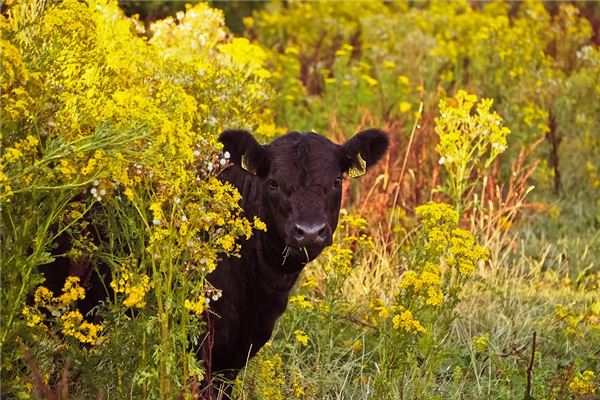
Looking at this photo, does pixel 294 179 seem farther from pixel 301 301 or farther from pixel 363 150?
pixel 301 301

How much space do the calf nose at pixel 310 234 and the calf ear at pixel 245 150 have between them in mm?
623

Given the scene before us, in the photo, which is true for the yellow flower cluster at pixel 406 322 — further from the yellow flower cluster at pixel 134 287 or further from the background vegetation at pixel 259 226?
the yellow flower cluster at pixel 134 287

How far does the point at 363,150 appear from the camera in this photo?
5887 mm

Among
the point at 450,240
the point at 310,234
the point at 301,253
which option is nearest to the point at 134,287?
the point at 310,234

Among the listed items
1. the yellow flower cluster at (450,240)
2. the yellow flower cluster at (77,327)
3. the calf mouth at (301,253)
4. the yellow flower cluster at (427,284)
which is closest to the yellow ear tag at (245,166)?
the calf mouth at (301,253)

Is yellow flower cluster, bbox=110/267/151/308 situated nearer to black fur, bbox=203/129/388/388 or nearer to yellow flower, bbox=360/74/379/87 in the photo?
black fur, bbox=203/129/388/388

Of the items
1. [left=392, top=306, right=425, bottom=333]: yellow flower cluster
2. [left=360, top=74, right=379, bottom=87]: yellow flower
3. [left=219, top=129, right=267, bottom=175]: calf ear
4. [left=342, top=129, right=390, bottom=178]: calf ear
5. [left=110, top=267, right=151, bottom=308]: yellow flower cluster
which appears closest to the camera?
[left=110, top=267, right=151, bottom=308]: yellow flower cluster

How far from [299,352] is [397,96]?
18.0 feet

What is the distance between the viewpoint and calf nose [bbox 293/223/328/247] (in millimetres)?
5008

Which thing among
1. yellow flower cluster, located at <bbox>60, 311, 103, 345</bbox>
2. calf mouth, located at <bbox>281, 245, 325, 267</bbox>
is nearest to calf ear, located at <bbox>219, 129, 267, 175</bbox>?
calf mouth, located at <bbox>281, 245, 325, 267</bbox>

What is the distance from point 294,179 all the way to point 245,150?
→ 1.12ft

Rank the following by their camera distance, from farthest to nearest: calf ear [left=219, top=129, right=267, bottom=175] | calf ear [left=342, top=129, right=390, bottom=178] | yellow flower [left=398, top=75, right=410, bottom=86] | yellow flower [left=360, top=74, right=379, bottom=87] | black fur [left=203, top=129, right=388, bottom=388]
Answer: yellow flower [left=398, top=75, right=410, bottom=86], yellow flower [left=360, top=74, right=379, bottom=87], calf ear [left=342, top=129, right=390, bottom=178], calf ear [left=219, top=129, right=267, bottom=175], black fur [left=203, top=129, right=388, bottom=388]

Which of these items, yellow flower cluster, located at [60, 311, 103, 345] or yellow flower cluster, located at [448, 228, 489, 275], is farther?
yellow flower cluster, located at [448, 228, 489, 275]

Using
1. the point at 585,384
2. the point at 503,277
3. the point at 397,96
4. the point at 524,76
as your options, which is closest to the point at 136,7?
the point at 397,96
